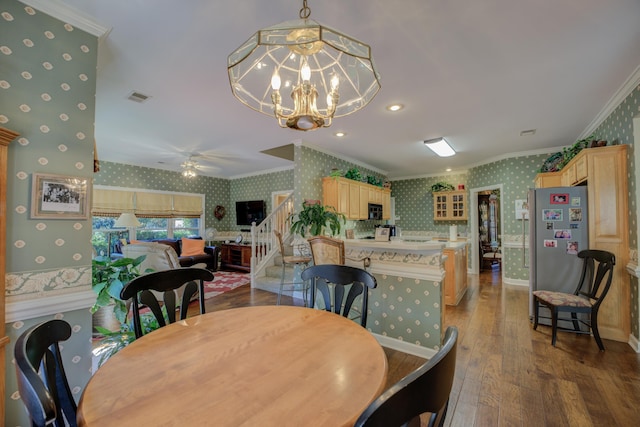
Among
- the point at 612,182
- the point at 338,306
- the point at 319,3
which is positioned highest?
the point at 319,3

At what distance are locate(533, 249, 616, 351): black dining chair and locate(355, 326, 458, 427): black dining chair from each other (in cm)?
307

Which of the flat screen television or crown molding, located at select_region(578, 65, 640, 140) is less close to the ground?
crown molding, located at select_region(578, 65, 640, 140)

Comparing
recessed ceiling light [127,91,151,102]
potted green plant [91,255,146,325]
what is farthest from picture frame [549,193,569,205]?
recessed ceiling light [127,91,151,102]

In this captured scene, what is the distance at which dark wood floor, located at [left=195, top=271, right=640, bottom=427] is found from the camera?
178 centimetres

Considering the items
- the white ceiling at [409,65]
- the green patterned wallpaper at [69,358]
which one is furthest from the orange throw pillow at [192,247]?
the green patterned wallpaper at [69,358]

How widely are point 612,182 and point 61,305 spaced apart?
493cm

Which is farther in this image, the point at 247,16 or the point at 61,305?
the point at 247,16

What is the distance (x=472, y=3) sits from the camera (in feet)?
5.32

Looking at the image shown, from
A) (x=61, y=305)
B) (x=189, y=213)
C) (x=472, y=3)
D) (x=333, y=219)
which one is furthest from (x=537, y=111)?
(x=189, y=213)

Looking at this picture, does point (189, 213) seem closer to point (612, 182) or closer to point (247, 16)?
point (247, 16)

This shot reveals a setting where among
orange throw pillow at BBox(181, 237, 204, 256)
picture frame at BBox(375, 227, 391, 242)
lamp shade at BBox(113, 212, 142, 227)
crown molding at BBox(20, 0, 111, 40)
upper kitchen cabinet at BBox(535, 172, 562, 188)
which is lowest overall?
orange throw pillow at BBox(181, 237, 204, 256)

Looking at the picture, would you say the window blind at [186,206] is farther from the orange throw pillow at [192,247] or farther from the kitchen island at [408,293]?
the kitchen island at [408,293]

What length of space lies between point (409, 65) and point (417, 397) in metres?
2.44

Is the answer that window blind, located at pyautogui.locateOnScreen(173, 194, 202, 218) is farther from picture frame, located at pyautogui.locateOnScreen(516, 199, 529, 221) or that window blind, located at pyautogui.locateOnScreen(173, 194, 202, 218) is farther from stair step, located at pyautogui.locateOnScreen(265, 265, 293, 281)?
picture frame, located at pyautogui.locateOnScreen(516, 199, 529, 221)
